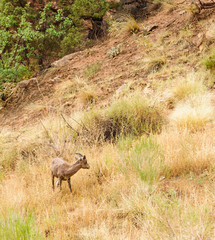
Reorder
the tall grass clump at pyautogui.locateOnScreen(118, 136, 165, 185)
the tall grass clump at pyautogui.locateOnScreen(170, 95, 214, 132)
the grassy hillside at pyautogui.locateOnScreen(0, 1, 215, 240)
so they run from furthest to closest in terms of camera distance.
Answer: the tall grass clump at pyautogui.locateOnScreen(170, 95, 214, 132) → the tall grass clump at pyautogui.locateOnScreen(118, 136, 165, 185) → the grassy hillside at pyautogui.locateOnScreen(0, 1, 215, 240)

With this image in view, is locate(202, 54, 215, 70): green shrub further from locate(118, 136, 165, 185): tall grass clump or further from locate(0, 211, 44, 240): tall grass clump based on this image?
locate(0, 211, 44, 240): tall grass clump

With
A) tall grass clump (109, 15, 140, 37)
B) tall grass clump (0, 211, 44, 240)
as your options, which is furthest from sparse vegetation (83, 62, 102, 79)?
tall grass clump (0, 211, 44, 240)

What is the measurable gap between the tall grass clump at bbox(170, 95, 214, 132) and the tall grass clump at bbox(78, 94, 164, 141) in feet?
1.42

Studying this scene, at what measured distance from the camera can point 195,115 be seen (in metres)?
5.18

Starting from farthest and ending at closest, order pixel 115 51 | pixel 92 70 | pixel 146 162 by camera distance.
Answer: pixel 115 51 < pixel 92 70 < pixel 146 162

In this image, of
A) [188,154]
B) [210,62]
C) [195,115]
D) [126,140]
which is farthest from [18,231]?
[210,62]

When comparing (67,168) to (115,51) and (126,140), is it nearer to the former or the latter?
(126,140)

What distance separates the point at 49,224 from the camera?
121 inches

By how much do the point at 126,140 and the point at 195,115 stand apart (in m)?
1.46

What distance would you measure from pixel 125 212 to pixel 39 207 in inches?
50.3

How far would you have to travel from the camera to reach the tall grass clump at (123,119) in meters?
5.80

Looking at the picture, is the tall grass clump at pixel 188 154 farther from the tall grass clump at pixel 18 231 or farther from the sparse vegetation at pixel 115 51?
the sparse vegetation at pixel 115 51

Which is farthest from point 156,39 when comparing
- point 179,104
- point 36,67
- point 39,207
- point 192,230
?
point 192,230

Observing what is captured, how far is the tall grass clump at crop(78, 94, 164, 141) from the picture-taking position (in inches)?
228
